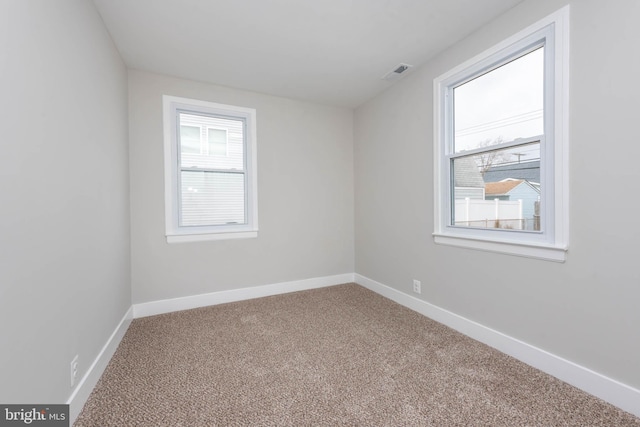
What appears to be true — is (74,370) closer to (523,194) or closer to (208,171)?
(208,171)

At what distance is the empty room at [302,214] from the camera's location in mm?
1409

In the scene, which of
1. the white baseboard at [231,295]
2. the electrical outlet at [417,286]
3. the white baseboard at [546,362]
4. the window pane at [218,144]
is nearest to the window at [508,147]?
the electrical outlet at [417,286]

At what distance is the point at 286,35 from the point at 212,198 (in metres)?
1.92

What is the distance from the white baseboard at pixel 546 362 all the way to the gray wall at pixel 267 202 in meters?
1.57

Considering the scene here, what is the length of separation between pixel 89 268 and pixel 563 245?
3.05 m

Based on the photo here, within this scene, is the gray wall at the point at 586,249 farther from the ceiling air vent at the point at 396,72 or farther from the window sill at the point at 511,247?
the ceiling air vent at the point at 396,72

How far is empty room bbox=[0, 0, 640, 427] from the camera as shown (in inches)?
55.5

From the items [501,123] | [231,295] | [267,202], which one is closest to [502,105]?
[501,123]

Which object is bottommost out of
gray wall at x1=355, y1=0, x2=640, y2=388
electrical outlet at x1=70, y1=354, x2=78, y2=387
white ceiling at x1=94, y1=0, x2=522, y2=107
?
electrical outlet at x1=70, y1=354, x2=78, y2=387

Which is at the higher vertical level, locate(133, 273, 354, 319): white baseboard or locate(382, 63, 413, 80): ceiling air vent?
locate(382, 63, 413, 80): ceiling air vent

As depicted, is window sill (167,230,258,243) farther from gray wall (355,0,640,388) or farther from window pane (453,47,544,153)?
window pane (453,47,544,153)

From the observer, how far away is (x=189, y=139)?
10.3ft

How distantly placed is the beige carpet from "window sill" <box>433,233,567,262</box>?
777 millimetres

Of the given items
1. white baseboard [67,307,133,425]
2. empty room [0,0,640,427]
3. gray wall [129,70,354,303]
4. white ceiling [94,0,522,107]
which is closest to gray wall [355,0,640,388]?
empty room [0,0,640,427]
